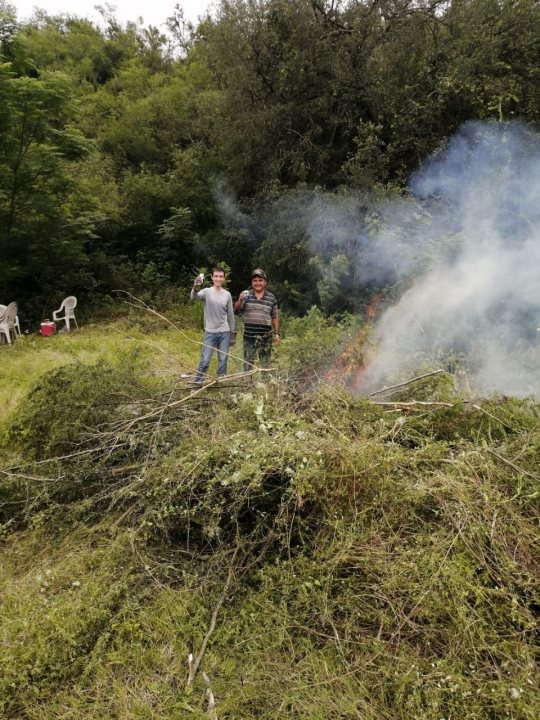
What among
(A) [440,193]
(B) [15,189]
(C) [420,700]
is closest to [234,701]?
(C) [420,700]

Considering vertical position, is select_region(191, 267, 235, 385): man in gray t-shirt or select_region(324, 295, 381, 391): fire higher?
select_region(191, 267, 235, 385): man in gray t-shirt

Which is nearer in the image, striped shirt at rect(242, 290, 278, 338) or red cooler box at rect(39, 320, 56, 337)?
striped shirt at rect(242, 290, 278, 338)

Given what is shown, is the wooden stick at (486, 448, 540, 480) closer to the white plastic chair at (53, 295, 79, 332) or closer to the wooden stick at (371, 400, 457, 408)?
the wooden stick at (371, 400, 457, 408)

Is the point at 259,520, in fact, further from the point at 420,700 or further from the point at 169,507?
the point at 420,700

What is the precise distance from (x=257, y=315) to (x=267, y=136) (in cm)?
652

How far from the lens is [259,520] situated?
271 cm

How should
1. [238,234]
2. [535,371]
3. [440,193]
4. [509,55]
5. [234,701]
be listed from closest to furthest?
[234,701] → [535,371] → [440,193] → [509,55] → [238,234]

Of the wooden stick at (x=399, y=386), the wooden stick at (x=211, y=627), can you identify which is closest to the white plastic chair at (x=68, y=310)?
the wooden stick at (x=399, y=386)

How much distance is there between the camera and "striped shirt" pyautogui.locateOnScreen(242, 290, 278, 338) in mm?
4961

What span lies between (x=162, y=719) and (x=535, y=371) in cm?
415

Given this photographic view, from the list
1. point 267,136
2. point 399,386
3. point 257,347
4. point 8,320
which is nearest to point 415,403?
point 399,386

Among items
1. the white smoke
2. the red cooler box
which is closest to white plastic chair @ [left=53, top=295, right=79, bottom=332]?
the red cooler box

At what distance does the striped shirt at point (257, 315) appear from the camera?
4.96 metres

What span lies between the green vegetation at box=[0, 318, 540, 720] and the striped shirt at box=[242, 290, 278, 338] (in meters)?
1.38
